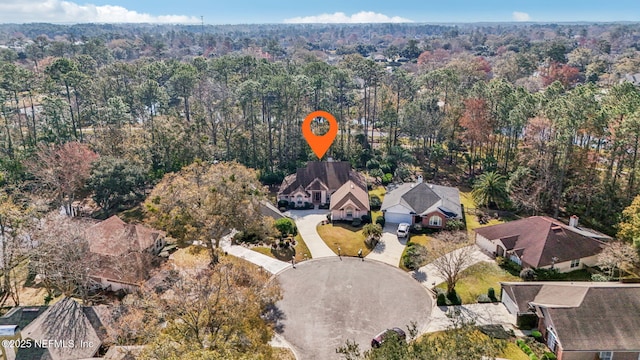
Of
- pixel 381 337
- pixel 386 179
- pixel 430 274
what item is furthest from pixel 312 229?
pixel 381 337

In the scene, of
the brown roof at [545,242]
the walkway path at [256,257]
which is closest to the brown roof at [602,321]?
the brown roof at [545,242]

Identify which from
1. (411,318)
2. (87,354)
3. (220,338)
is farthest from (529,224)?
(87,354)

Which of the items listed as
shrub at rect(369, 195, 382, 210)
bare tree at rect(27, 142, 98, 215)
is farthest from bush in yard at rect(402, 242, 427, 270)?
bare tree at rect(27, 142, 98, 215)

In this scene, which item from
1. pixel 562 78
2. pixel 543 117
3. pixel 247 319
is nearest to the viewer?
pixel 247 319

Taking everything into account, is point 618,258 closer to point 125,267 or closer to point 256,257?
point 256,257

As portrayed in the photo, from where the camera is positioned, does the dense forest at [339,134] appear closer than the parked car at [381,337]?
No

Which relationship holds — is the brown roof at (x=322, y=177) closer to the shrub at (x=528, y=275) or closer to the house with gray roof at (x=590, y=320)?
the shrub at (x=528, y=275)

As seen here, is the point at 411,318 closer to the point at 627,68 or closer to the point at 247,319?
the point at 247,319
